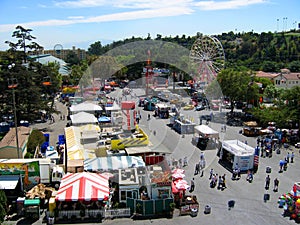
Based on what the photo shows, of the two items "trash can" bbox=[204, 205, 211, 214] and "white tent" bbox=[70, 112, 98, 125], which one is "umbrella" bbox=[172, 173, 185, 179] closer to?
"trash can" bbox=[204, 205, 211, 214]

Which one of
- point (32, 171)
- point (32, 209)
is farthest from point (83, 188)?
point (32, 171)

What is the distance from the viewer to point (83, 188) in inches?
551

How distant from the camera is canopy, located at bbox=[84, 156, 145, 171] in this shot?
54.2 feet

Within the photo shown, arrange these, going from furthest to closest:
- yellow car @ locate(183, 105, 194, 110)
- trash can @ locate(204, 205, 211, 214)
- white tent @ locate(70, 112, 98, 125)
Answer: yellow car @ locate(183, 105, 194, 110) < white tent @ locate(70, 112, 98, 125) < trash can @ locate(204, 205, 211, 214)

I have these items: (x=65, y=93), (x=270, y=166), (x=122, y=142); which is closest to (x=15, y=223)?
(x=122, y=142)

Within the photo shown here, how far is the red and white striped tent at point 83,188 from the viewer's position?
44.4ft

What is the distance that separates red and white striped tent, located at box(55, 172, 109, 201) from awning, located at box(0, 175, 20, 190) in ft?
7.40

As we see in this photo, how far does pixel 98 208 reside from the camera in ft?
45.4

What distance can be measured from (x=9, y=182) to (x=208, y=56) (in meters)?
29.3

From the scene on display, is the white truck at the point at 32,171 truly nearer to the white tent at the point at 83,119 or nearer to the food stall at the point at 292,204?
the food stall at the point at 292,204

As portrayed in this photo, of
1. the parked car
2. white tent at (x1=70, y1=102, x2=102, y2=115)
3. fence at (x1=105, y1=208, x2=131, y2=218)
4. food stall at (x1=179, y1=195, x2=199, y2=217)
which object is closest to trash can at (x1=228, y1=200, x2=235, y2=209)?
food stall at (x1=179, y1=195, x2=199, y2=217)

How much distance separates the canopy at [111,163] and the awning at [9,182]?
3242 millimetres

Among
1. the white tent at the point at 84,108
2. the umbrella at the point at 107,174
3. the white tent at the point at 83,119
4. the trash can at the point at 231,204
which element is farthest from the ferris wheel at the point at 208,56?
the trash can at the point at 231,204

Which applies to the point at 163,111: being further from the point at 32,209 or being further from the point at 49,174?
the point at 32,209
